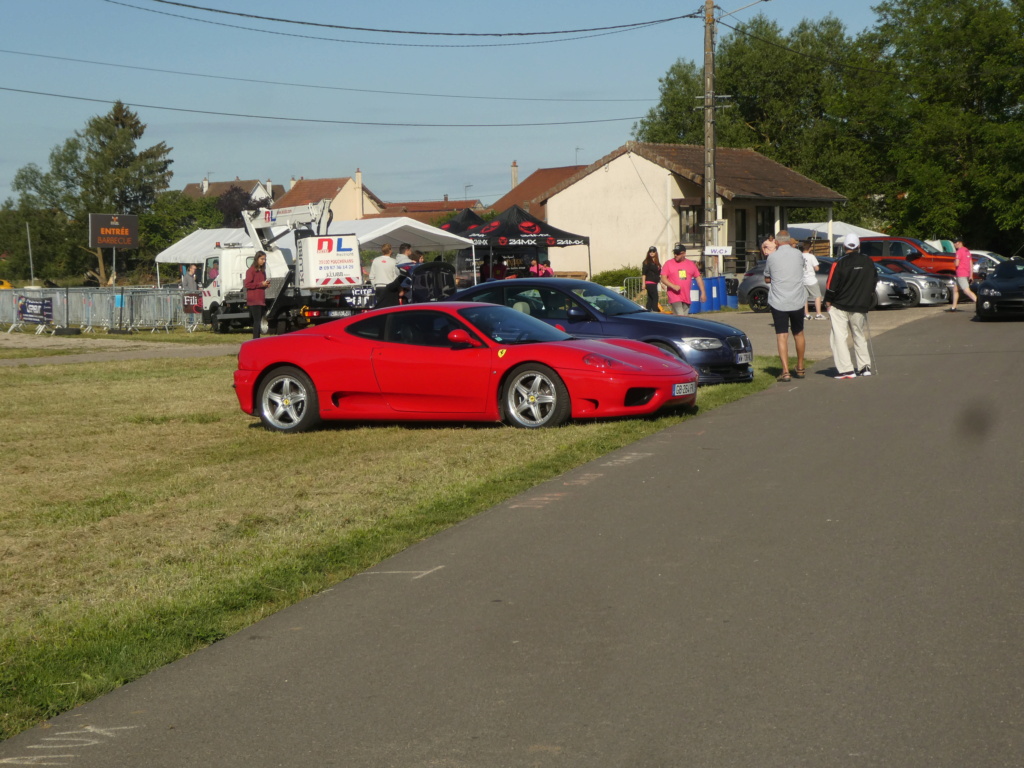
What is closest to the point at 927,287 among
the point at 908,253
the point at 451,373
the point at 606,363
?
the point at 908,253

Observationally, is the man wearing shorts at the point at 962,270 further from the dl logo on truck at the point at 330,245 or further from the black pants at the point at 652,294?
the dl logo on truck at the point at 330,245

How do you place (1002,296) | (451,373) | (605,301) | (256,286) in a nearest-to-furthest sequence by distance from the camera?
1. (451,373)
2. (605,301)
3. (256,286)
4. (1002,296)

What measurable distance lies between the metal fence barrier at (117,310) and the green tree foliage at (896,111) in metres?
27.4

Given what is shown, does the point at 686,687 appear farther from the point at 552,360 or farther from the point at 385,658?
the point at 552,360

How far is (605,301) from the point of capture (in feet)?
49.3

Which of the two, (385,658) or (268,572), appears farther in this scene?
(268,572)

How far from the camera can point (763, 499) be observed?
793 centimetres

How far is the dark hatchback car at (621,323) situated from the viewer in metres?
14.3

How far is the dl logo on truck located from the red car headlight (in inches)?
725

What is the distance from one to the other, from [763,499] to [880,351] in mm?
12556

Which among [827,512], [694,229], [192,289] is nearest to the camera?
[827,512]

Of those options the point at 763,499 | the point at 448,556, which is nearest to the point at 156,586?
the point at 448,556

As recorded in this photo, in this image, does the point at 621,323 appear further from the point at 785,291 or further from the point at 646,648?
the point at 646,648

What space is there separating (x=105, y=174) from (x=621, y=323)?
9322cm
